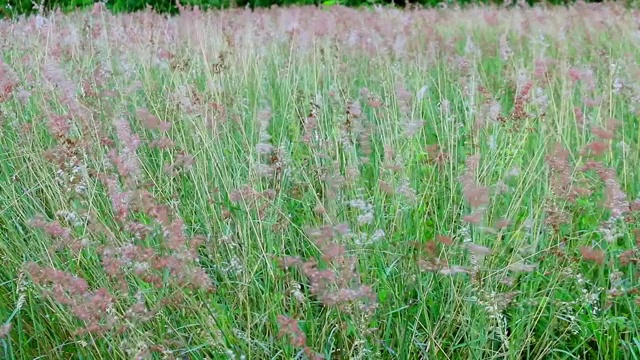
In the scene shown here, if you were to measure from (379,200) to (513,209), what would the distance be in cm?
45

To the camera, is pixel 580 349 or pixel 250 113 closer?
pixel 580 349

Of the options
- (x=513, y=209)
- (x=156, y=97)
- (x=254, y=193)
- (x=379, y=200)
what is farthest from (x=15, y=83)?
(x=513, y=209)

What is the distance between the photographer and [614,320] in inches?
84.7

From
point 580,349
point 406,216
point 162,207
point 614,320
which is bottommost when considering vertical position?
point 580,349

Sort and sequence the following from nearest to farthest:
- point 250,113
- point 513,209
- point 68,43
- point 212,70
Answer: point 513,209 < point 250,113 < point 212,70 < point 68,43

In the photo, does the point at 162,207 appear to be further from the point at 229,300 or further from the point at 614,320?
the point at 614,320

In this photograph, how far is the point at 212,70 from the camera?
11.0 feet

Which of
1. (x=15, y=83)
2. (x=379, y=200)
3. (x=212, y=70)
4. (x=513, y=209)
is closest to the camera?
(x=513, y=209)

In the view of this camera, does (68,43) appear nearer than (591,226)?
No

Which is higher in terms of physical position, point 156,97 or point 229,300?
point 156,97

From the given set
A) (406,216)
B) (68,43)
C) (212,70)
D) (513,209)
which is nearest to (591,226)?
(513,209)

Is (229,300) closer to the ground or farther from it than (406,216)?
closer to the ground

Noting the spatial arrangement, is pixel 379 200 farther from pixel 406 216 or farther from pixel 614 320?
pixel 614 320

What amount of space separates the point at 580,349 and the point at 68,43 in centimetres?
301
